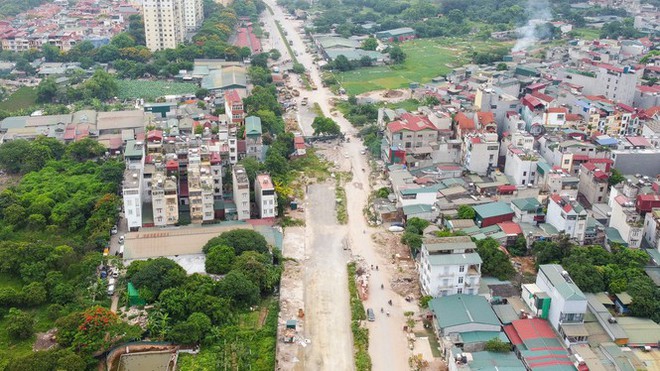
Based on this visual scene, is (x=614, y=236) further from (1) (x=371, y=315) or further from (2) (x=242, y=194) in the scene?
(2) (x=242, y=194)

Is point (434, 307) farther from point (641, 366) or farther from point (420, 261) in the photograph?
point (641, 366)

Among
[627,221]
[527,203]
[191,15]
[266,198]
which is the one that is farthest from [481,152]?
[191,15]

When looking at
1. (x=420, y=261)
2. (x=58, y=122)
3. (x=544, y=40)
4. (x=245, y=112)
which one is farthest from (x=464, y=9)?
(x=420, y=261)

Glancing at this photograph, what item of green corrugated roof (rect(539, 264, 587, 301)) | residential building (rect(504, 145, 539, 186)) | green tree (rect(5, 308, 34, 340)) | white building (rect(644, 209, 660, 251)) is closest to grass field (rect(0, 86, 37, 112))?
green tree (rect(5, 308, 34, 340))

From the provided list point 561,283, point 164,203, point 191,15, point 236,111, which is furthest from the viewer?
point 191,15

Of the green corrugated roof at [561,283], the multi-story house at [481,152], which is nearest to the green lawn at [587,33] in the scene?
the multi-story house at [481,152]

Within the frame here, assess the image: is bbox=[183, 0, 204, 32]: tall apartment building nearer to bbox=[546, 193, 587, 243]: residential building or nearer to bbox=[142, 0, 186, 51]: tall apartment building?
bbox=[142, 0, 186, 51]: tall apartment building

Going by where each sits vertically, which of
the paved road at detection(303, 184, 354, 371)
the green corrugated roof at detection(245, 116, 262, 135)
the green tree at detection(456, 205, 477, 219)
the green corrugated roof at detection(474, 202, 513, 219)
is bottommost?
the paved road at detection(303, 184, 354, 371)
